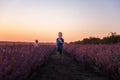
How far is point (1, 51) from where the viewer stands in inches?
279

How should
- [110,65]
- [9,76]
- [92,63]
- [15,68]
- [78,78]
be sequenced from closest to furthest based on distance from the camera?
[9,76] < [15,68] < [110,65] < [78,78] < [92,63]

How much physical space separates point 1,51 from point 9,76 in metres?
1.02

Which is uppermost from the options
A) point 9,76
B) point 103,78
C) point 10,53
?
point 10,53

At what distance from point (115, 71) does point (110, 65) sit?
248 millimetres

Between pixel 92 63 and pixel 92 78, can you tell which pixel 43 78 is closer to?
pixel 92 78

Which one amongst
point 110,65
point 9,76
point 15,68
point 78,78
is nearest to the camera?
point 9,76

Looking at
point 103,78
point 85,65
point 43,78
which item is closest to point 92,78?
point 103,78

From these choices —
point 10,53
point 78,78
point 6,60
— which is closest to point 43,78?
point 78,78

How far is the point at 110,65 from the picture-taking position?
9.24 meters

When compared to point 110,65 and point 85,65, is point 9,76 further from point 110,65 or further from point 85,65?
point 85,65

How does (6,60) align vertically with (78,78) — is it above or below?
above

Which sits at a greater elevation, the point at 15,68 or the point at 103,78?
the point at 15,68

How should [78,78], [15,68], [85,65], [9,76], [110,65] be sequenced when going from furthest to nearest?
[85,65] → [78,78] → [110,65] → [15,68] → [9,76]

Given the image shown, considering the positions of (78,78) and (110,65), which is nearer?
(110,65)
